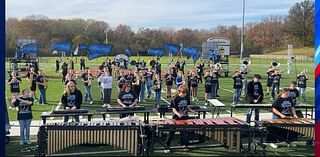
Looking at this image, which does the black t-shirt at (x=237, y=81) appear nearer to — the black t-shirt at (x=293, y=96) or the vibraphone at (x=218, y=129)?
the black t-shirt at (x=293, y=96)

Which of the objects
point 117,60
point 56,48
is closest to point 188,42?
point 117,60

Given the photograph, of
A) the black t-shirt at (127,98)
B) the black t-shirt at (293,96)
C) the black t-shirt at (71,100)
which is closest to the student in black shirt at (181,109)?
the black t-shirt at (127,98)

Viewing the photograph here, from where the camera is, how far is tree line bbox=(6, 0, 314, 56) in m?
74.6

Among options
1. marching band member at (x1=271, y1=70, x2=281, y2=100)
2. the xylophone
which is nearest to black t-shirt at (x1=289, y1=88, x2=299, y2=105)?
the xylophone

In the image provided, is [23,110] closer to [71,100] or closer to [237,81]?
[71,100]

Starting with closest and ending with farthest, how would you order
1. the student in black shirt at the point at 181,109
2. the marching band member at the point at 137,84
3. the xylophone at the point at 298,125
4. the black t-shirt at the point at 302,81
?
the xylophone at the point at 298,125 → the student in black shirt at the point at 181,109 → the marching band member at the point at 137,84 → the black t-shirt at the point at 302,81

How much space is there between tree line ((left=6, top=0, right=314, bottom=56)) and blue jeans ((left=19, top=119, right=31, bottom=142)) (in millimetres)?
56914

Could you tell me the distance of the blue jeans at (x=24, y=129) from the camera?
1004 cm

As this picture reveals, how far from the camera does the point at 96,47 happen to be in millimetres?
19469

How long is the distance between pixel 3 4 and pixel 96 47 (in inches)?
621

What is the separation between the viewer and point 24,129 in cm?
1020

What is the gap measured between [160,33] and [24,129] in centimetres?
7265

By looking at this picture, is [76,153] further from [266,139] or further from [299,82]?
Result: [299,82]

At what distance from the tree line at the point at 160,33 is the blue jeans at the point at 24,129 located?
56.9 metres
